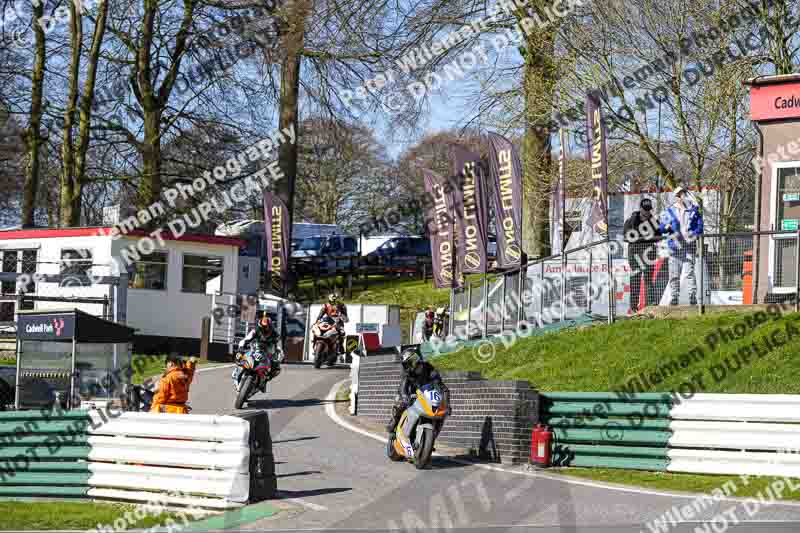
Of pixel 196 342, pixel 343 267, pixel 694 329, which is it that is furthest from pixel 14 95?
pixel 694 329

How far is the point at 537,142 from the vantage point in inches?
1080

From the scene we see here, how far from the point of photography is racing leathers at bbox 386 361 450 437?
14.0 meters

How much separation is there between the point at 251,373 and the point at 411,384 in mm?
5682

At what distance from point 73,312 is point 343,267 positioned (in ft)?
113

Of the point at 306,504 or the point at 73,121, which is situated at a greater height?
the point at 73,121

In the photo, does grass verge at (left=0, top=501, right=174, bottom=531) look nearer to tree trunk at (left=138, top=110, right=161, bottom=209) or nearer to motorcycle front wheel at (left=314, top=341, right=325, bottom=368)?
motorcycle front wheel at (left=314, top=341, right=325, bottom=368)

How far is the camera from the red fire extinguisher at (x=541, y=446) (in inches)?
526

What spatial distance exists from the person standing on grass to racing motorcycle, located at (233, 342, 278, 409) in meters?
6.25

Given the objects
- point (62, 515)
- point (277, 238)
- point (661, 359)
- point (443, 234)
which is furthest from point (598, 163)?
point (277, 238)

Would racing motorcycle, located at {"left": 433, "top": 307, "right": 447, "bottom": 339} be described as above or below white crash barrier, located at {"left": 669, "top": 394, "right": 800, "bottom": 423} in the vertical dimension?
above

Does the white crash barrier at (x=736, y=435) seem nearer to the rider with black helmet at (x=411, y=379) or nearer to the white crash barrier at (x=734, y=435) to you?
the white crash barrier at (x=734, y=435)

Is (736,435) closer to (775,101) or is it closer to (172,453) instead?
(172,453)

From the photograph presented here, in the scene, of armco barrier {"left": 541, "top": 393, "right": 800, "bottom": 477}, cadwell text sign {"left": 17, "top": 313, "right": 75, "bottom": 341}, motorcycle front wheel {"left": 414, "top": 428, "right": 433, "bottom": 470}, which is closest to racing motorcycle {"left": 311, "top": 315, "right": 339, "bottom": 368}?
cadwell text sign {"left": 17, "top": 313, "right": 75, "bottom": 341}

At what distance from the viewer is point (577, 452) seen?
13539 mm
